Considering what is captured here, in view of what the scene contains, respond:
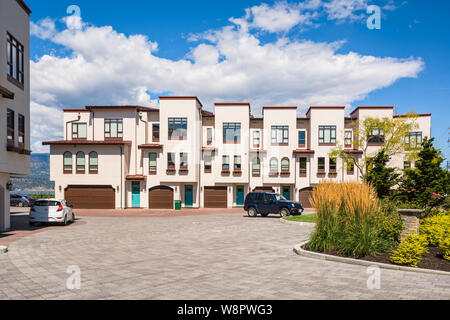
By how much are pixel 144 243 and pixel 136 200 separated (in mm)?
25699

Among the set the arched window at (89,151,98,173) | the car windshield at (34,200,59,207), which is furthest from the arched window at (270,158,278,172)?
the car windshield at (34,200,59,207)

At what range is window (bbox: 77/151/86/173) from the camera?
123 ft

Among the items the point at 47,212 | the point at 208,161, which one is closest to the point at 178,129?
the point at 208,161

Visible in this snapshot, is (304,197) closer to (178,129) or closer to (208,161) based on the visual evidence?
(208,161)

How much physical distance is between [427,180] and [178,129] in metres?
25.9

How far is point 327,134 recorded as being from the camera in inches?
1559

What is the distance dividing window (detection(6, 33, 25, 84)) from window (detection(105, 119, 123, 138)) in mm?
20365

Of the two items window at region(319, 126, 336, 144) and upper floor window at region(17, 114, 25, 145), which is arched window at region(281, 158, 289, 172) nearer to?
window at region(319, 126, 336, 144)

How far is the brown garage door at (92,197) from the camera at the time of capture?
3741 centimetres

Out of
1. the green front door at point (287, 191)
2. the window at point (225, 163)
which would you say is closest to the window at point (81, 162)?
the window at point (225, 163)

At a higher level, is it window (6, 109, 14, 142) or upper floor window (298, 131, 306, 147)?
upper floor window (298, 131, 306, 147)

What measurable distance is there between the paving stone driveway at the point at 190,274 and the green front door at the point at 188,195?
25.2 metres

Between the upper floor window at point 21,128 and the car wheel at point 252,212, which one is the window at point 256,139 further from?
the upper floor window at point 21,128
